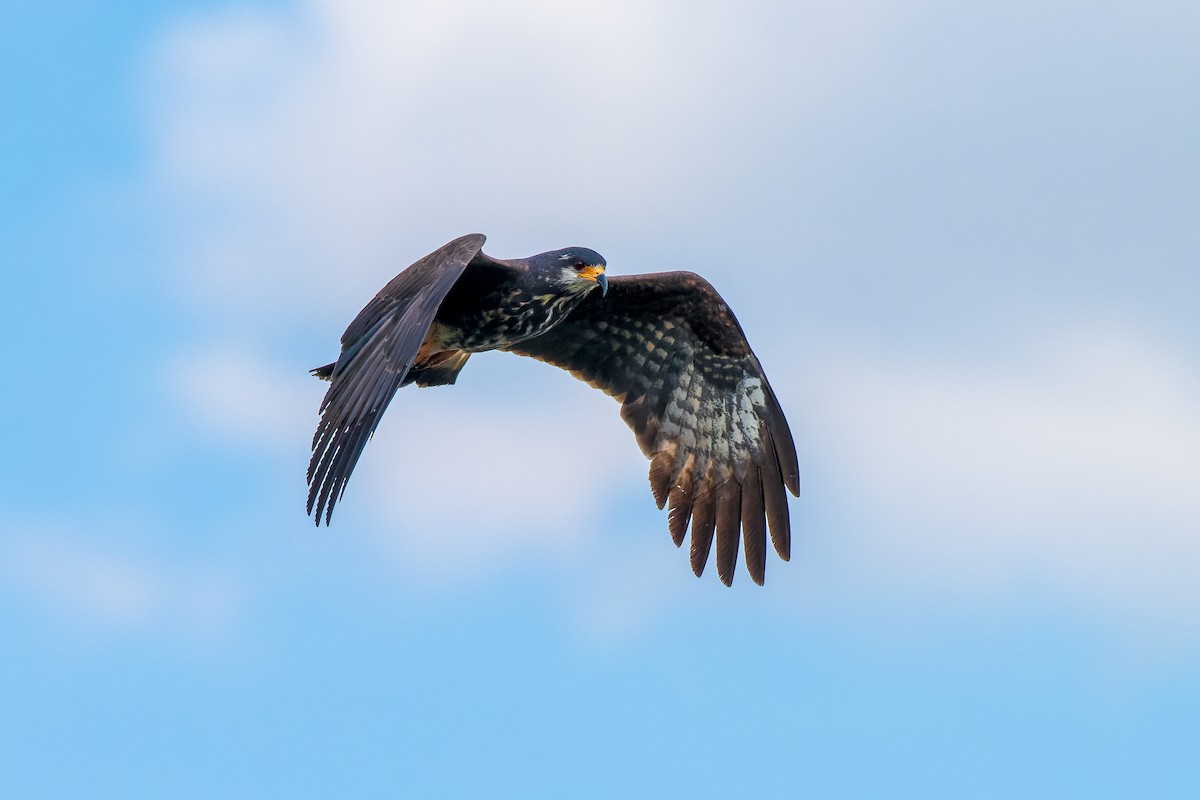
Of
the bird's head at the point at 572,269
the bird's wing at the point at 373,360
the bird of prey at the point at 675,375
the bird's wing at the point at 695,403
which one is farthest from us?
the bird's wing at the point at 695,403

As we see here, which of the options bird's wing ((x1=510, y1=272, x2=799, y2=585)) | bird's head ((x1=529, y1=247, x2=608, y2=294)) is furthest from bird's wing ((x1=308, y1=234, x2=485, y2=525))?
bird's wing ((x1=510, y1=272, x2=799, y2=585))

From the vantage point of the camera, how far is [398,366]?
8938mm

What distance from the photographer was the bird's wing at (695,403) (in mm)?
12000

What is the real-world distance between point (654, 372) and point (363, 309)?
300cm

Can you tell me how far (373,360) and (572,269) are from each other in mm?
2092

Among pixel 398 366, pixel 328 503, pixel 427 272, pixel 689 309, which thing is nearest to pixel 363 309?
pixel 427 272

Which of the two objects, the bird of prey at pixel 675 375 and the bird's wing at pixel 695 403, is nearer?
the bird of prey at pixel 675 375

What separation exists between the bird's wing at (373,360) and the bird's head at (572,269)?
0.70 m

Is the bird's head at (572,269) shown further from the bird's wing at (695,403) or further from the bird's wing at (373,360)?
the bird's wing at (695,403)

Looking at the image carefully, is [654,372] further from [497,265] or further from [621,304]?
[497,265]

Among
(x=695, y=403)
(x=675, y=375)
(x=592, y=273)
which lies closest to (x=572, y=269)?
(x=592, y=273)

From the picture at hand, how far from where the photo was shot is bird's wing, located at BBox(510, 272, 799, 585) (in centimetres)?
1200

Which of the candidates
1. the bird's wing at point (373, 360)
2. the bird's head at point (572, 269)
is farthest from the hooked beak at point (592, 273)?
the bird's wing at point (373, 360)

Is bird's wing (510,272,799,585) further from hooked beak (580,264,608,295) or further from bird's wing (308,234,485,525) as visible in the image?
bird's wing (308,234,485,525)
